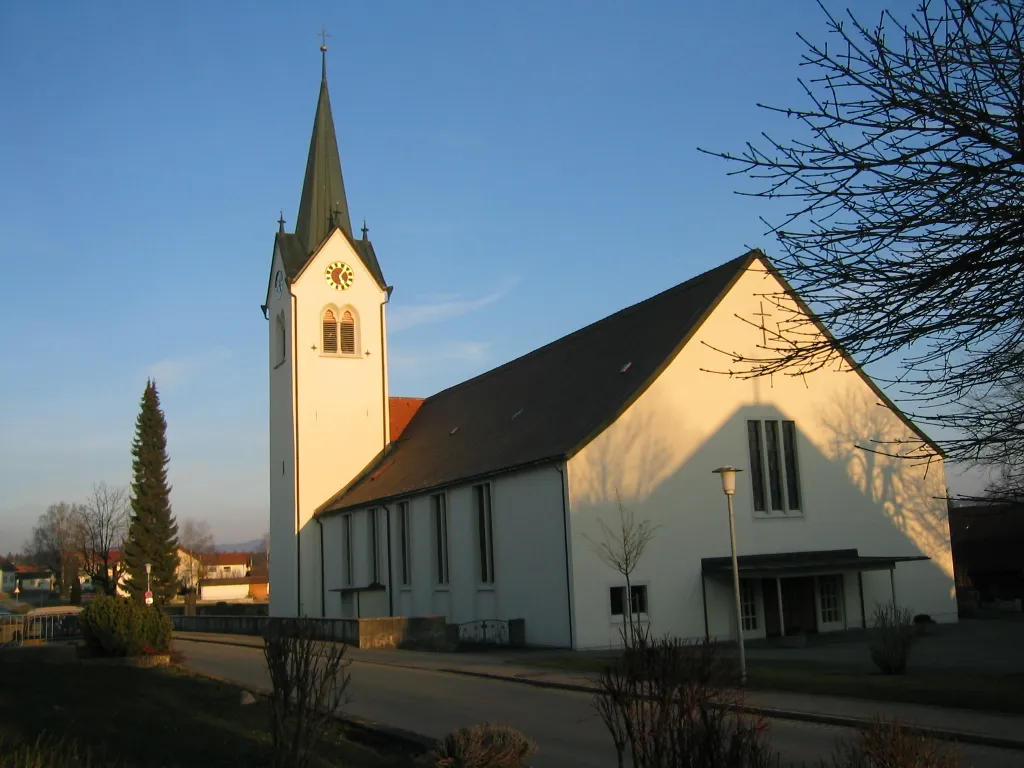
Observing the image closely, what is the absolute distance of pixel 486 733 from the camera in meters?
9.73

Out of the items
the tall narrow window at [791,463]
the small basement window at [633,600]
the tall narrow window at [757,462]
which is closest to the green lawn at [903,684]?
the small basement window at [633,600]

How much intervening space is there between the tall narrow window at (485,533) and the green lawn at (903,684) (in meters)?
10.9

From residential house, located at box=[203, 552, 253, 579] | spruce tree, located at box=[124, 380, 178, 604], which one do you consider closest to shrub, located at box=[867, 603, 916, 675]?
spruce tree, located at box=[124, 380, 178, 604]

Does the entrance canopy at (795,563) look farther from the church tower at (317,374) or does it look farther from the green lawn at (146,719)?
the church tower at (317,374)

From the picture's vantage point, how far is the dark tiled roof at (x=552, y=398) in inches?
1123

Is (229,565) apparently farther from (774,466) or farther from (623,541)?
(623,541)

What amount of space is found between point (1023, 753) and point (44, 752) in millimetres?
9521

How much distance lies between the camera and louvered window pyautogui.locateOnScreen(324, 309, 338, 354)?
45312mm

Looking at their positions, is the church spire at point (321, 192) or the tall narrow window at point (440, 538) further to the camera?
the church spire at point (321, 192)

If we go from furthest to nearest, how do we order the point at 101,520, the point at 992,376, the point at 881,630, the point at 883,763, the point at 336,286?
the point at 101,520 → the point at 336,286 → the point at 881,630 → the point at 992,376 → the point at 883,763

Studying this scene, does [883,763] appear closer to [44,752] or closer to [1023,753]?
[44,752]

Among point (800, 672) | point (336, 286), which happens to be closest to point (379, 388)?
point (336, 286)

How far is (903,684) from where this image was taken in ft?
49.8

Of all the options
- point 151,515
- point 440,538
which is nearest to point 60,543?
point 151,515
